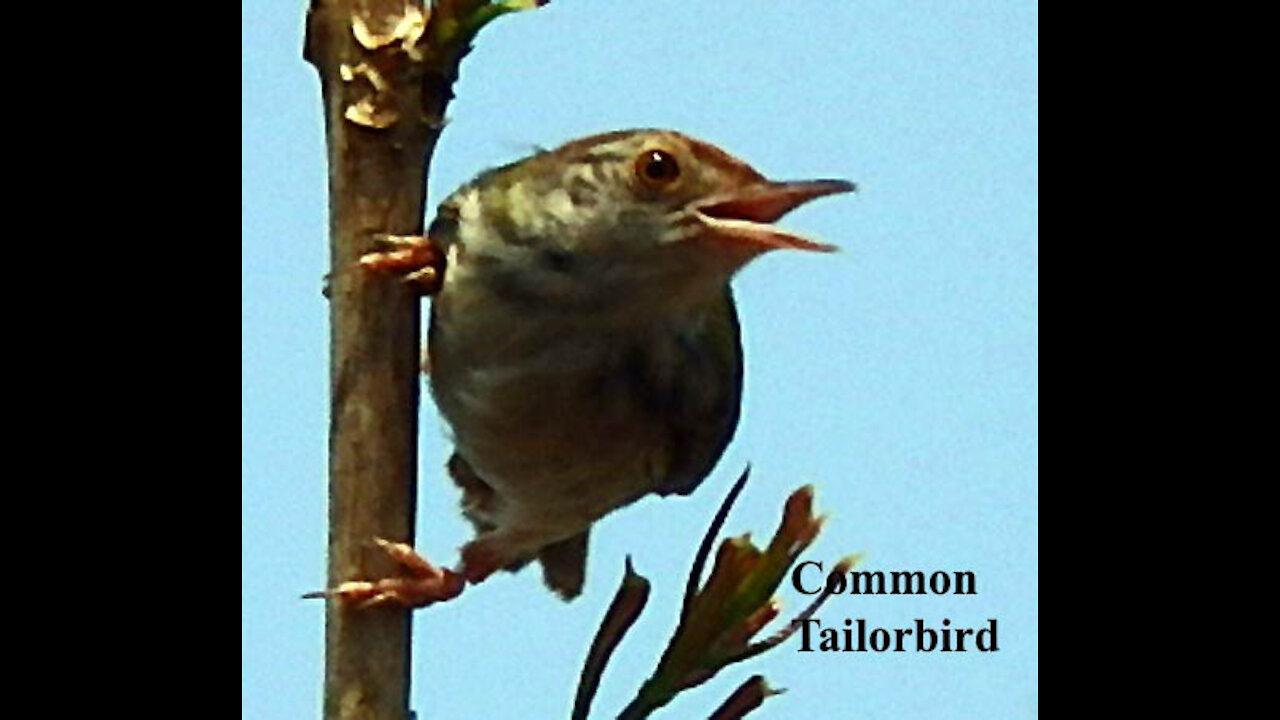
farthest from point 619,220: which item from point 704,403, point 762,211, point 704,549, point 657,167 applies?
point 704,549

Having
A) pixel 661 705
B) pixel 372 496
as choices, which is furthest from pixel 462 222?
pixel 661 705

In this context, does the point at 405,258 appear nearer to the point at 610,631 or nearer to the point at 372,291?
the point at 372,291

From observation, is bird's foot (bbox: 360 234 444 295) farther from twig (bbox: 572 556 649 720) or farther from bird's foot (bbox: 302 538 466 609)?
twig (bbox: 572 556 649 720)

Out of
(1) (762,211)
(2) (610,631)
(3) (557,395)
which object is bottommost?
(2) (610,631)

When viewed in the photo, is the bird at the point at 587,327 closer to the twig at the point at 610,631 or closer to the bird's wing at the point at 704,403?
the bird's wing at the point at 704,403

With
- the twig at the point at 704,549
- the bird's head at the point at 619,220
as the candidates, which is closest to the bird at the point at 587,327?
the bird's head at the point at 619,220

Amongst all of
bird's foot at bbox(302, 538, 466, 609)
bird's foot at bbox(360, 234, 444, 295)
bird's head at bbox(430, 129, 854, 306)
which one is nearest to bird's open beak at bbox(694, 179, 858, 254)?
bird's head at bbox(430, 129, 854, 306)

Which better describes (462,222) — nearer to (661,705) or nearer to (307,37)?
(307,37)

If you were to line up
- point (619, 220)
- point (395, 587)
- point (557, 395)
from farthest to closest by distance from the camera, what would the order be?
point (557, 395), point (619, 220), point (395, 587)
